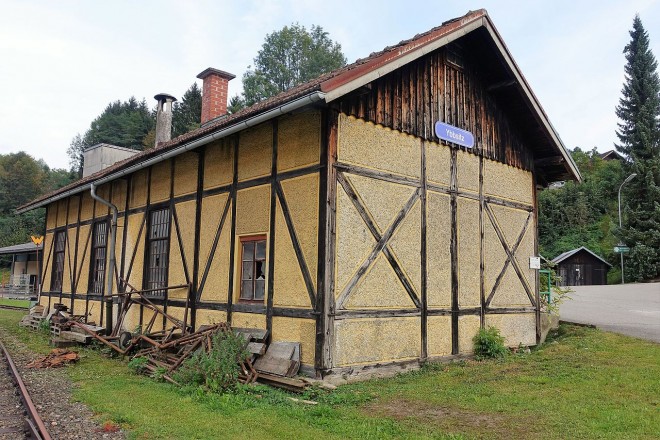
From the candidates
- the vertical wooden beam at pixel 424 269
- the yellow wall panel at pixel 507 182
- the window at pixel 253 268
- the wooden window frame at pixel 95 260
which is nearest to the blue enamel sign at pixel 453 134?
the vertical wooden beam at pixel 424 269

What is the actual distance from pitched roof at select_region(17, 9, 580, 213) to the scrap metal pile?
305 centimetres

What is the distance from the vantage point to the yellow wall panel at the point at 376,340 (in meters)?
7.39

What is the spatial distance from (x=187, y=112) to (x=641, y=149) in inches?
1472

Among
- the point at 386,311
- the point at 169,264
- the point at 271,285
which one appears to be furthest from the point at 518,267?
the point at 169,264

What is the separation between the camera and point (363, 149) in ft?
26.3

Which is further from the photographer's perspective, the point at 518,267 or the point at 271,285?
the point at 518,267

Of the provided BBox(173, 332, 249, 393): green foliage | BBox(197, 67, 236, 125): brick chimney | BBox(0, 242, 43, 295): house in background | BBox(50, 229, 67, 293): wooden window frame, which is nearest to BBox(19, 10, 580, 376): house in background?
BBox(173, 332, 249, 393): green foliage

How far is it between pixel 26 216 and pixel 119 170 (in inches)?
2223

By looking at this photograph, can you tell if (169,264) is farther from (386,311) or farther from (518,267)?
(518,267)

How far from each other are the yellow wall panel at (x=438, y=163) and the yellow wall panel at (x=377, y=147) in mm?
287

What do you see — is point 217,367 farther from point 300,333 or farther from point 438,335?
point 438,335

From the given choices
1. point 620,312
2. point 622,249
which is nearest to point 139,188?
point 620,312

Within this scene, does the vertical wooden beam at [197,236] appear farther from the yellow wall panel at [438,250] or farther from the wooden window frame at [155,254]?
the yellow wall panel at [438,250]

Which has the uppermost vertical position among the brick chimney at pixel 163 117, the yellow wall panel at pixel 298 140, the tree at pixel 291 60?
the tree at pixel 291 60
